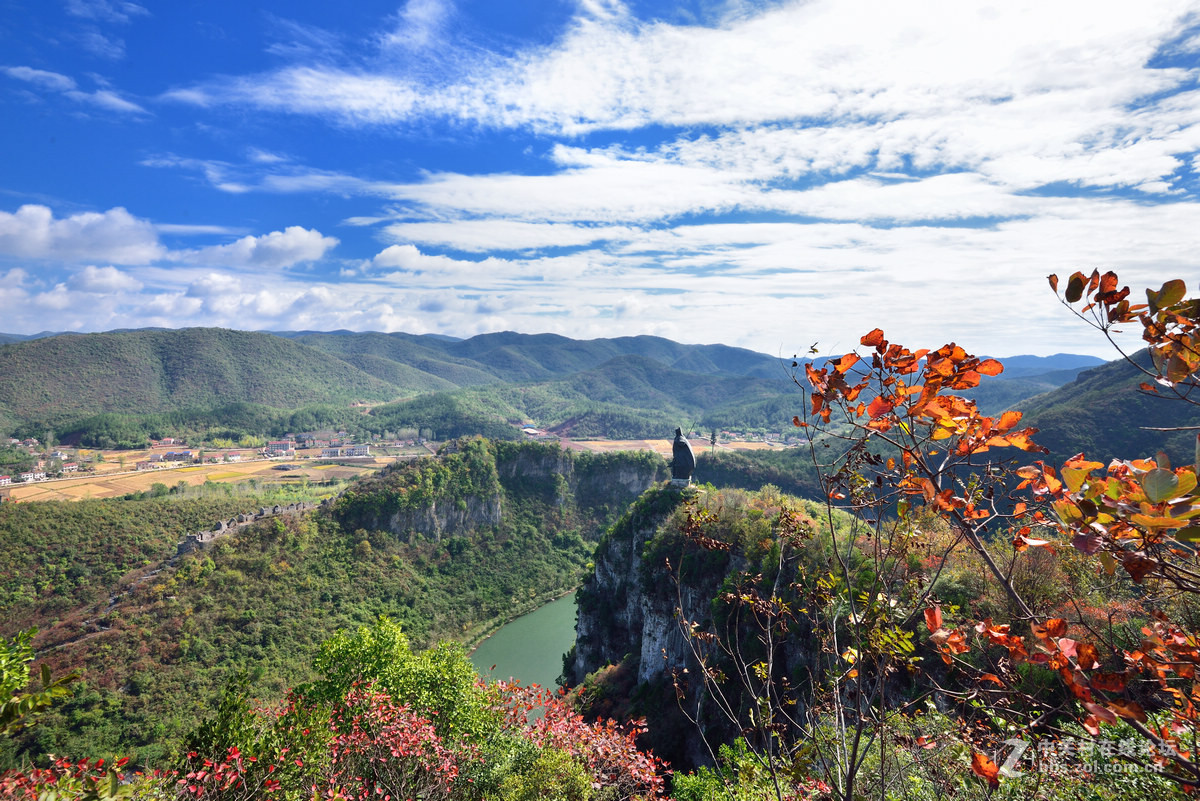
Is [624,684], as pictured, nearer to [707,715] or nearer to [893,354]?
[707,715]

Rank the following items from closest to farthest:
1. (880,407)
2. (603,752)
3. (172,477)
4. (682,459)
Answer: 1. (880,407)
2. (603,752)
3. (682,459)
4. (172,477)

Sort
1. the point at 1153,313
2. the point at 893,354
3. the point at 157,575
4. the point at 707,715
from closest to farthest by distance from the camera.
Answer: the point at 1153,313 < the point at 893,354 < the point at 707,715 < the point at 157,575

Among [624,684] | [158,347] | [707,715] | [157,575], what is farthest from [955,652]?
[158,347]

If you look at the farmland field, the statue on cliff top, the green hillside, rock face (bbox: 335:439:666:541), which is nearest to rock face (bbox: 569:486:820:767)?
the statue on cliff top

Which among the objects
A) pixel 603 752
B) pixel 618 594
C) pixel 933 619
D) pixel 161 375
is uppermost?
pixel 161 375

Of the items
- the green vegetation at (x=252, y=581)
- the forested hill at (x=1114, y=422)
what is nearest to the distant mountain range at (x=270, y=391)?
the forested hill at (x=1114, y=422)

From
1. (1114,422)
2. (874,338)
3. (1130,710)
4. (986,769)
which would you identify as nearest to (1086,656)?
(1130,710)

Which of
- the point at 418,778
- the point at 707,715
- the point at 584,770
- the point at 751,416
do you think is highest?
the point at 584,770

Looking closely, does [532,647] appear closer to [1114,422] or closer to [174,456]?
[1114,422]
